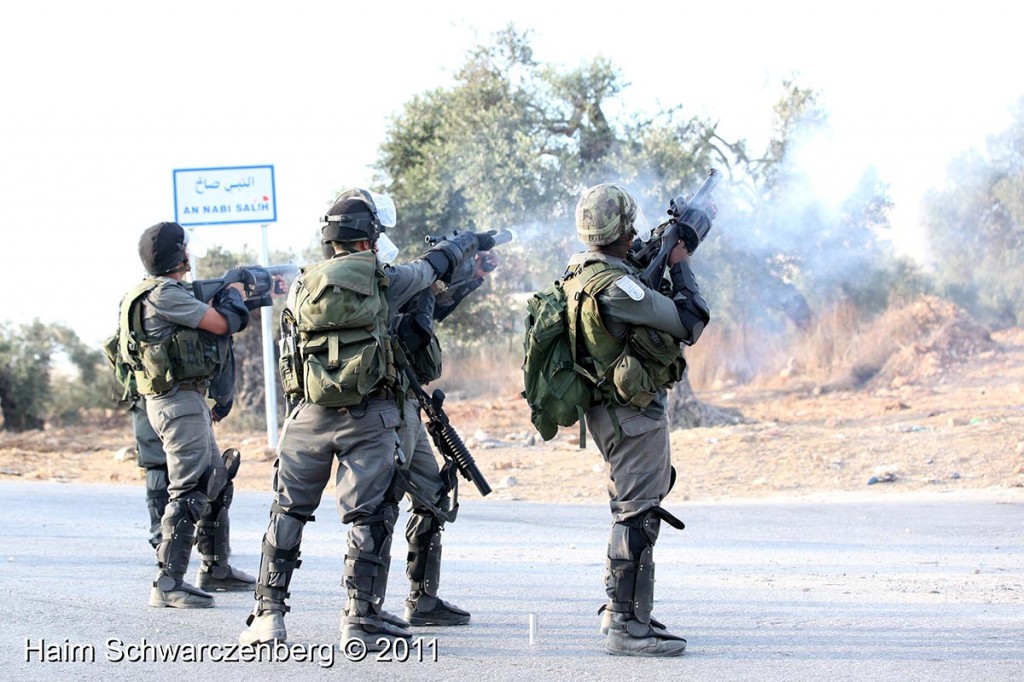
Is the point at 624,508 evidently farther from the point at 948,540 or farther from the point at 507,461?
the point at 507,461

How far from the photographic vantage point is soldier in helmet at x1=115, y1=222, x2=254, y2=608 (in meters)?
5.43

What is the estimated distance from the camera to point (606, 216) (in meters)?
4.48

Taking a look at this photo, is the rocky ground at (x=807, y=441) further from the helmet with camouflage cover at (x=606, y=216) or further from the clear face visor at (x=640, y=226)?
the helmet with camouflage cover at (x=606, y=216)

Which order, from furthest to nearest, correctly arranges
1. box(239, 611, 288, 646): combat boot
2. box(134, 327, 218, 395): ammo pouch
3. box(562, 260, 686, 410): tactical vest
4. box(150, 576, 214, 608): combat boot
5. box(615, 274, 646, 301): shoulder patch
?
box(134, 327, 218, 395): ammo pouch
box(150, 576, 214, 608): combat boot
box(239, 611, 288, 646): combat boot
box(562, 260, 686, 410): tactical vest
box(615, 274, 646, 301): shoulder patch

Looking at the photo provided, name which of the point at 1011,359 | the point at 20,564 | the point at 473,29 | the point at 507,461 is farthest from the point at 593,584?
the point at 1011,359

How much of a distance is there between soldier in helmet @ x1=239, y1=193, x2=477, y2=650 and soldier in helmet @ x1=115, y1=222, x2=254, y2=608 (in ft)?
3.24

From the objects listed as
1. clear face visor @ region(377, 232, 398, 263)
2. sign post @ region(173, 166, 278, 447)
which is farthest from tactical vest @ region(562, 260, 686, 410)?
sign post @ region(173, 166, 278, 447)

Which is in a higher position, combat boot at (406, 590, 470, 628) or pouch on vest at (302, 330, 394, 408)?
pouch on vest at (302, 330, 394, 408)

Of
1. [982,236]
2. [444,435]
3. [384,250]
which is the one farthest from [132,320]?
[982,236]

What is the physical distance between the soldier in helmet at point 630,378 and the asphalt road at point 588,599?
25cm

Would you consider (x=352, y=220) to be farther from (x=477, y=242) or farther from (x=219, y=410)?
(x=219, y=410)

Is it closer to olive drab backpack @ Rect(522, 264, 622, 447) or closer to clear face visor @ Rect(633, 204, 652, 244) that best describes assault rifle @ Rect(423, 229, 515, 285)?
olive drab backpack @ Rect(522, 264, 622, 447)

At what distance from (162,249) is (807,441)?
7.57 meters

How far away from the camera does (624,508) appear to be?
4.43 meters
